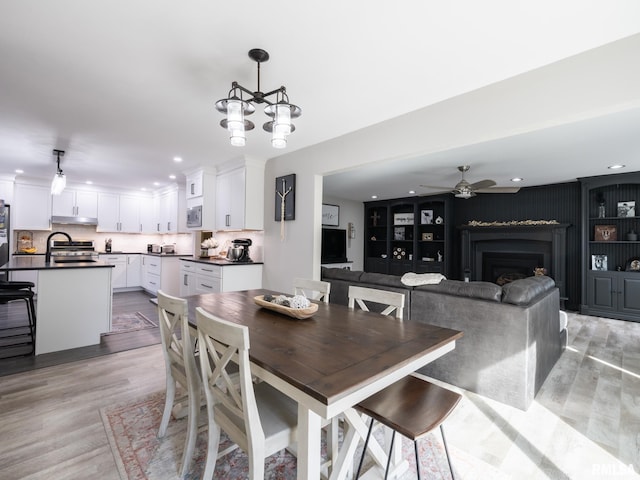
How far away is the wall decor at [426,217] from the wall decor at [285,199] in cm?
429

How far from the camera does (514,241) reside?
6.16m

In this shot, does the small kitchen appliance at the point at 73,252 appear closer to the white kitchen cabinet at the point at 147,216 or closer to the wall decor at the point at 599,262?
the white kitchen cabinet at the point at 147,216

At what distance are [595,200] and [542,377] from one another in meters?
4.38

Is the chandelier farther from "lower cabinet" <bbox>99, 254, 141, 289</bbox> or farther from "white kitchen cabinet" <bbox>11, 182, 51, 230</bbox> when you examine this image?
"white kitchen cabinet" <bbox>11, 182, 51, 230</bbox>

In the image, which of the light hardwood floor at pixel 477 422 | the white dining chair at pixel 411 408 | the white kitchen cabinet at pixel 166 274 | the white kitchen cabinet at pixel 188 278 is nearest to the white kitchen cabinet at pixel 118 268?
the white kitchen cabinet at pixel 166 274

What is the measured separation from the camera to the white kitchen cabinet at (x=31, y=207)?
588 centimetres

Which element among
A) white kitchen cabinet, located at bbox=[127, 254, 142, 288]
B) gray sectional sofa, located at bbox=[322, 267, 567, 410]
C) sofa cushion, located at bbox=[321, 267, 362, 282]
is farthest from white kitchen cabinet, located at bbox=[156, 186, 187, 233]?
gray sectional sofa, located at bbox=[322, 267, 567, 410]

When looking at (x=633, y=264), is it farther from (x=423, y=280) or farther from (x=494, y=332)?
(x=423, y=280)

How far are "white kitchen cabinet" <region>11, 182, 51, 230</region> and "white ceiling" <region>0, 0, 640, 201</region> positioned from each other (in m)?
3.05

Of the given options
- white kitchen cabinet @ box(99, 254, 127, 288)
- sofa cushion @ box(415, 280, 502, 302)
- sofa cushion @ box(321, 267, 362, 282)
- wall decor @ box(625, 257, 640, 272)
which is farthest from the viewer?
white kitchen cabinet @ box(99, 254, 127, 288)

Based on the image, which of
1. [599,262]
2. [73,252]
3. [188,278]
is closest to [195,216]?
[188,278]

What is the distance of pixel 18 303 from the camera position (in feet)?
17.8

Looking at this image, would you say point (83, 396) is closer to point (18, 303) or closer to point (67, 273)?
point (67, 273)

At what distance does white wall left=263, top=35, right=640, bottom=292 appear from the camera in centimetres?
181
